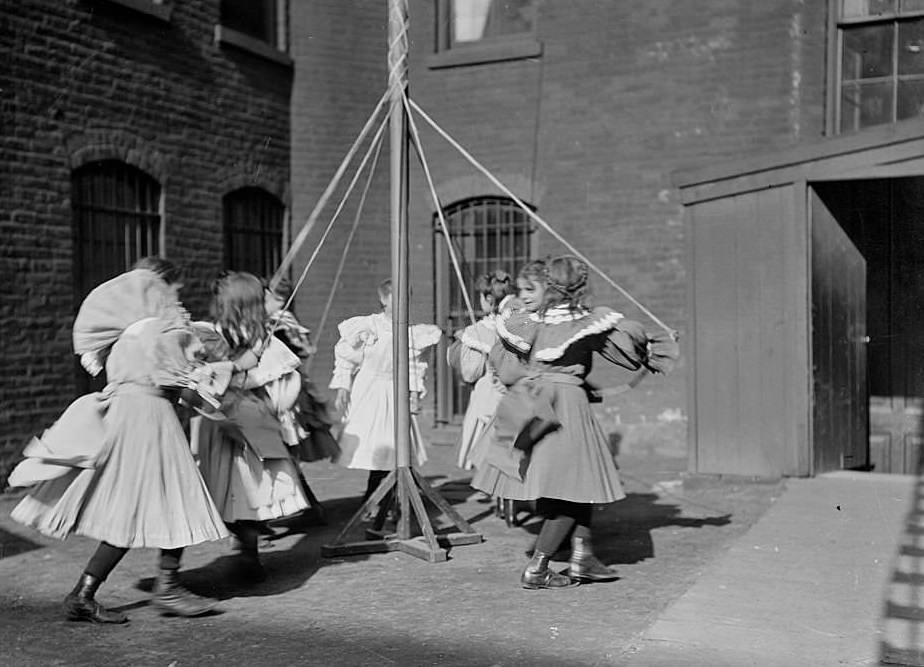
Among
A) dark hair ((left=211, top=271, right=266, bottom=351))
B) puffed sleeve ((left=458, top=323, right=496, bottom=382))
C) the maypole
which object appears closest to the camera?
dark hair ((left=211, top=271, right=266, bottom=351))

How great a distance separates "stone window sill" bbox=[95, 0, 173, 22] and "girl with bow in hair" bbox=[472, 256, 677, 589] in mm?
5830

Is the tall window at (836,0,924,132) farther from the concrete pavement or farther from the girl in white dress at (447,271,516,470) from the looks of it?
the girl in white dress at (447,271,516,470)

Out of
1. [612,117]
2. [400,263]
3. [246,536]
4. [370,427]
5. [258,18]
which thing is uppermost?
[258,18]

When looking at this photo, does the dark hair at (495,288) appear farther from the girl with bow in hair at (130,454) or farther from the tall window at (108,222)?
the tall window at (108,222)

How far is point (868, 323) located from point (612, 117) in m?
3.37

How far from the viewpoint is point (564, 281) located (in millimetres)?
5785

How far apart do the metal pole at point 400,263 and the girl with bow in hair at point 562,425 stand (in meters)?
0.83

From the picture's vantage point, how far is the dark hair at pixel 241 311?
581 cm

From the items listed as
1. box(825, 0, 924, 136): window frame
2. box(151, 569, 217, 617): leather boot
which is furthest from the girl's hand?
box(825, 0, 924, 136): window frame

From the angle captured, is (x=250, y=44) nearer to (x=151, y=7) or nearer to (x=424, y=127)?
(x=151, y=7)

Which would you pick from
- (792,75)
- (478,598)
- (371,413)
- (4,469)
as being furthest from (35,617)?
(792,75)

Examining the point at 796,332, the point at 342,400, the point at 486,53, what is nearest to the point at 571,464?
the point at 342,400

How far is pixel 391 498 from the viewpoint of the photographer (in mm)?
6957

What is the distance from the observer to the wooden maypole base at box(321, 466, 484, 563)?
252 inches
